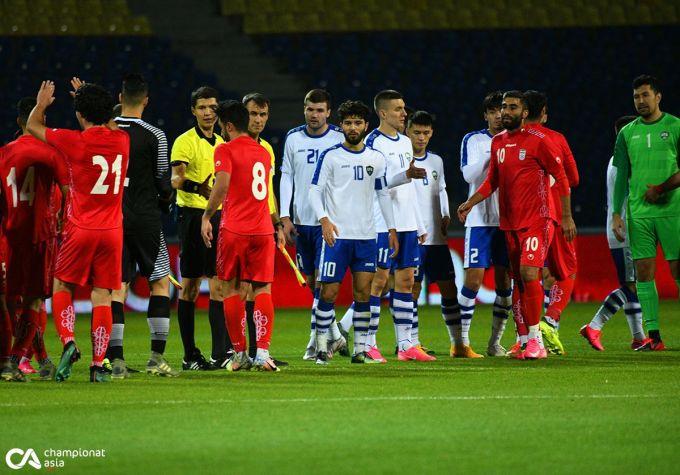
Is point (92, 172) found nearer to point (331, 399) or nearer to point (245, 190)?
point (245, 190)

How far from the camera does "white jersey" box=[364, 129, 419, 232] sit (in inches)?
388

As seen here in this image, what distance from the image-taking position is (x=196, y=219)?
9531 millimetres

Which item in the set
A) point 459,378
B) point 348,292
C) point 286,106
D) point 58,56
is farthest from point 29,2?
point 459,378

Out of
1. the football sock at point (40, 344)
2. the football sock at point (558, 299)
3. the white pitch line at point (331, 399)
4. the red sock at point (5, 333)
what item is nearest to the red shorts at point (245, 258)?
the football sock at point (40, 344)

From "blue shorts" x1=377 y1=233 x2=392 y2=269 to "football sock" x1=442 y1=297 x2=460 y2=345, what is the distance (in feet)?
2.19

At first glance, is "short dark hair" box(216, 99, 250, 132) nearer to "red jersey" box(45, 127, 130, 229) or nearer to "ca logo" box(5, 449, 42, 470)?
"red jersey" box(45, 127, 130, 229)

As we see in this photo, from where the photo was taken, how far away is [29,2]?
2297cm

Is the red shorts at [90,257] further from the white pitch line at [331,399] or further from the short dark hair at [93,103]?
the white pitch line at [331,399]

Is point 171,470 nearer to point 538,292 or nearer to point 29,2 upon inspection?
point 538,292

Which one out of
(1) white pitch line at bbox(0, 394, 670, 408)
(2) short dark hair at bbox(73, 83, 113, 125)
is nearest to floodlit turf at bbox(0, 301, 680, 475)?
(1) white pitch line at bbox(0, 394, 670, 408)

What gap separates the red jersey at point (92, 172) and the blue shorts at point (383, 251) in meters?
2.83

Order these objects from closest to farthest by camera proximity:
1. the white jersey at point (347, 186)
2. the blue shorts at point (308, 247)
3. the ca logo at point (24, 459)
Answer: the ca logo at point (24, 459) < the white jersey at point (347, 186) < the blue shorts at point (308, 247)

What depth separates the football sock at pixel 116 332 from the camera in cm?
851

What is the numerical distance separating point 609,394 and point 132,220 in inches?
136
